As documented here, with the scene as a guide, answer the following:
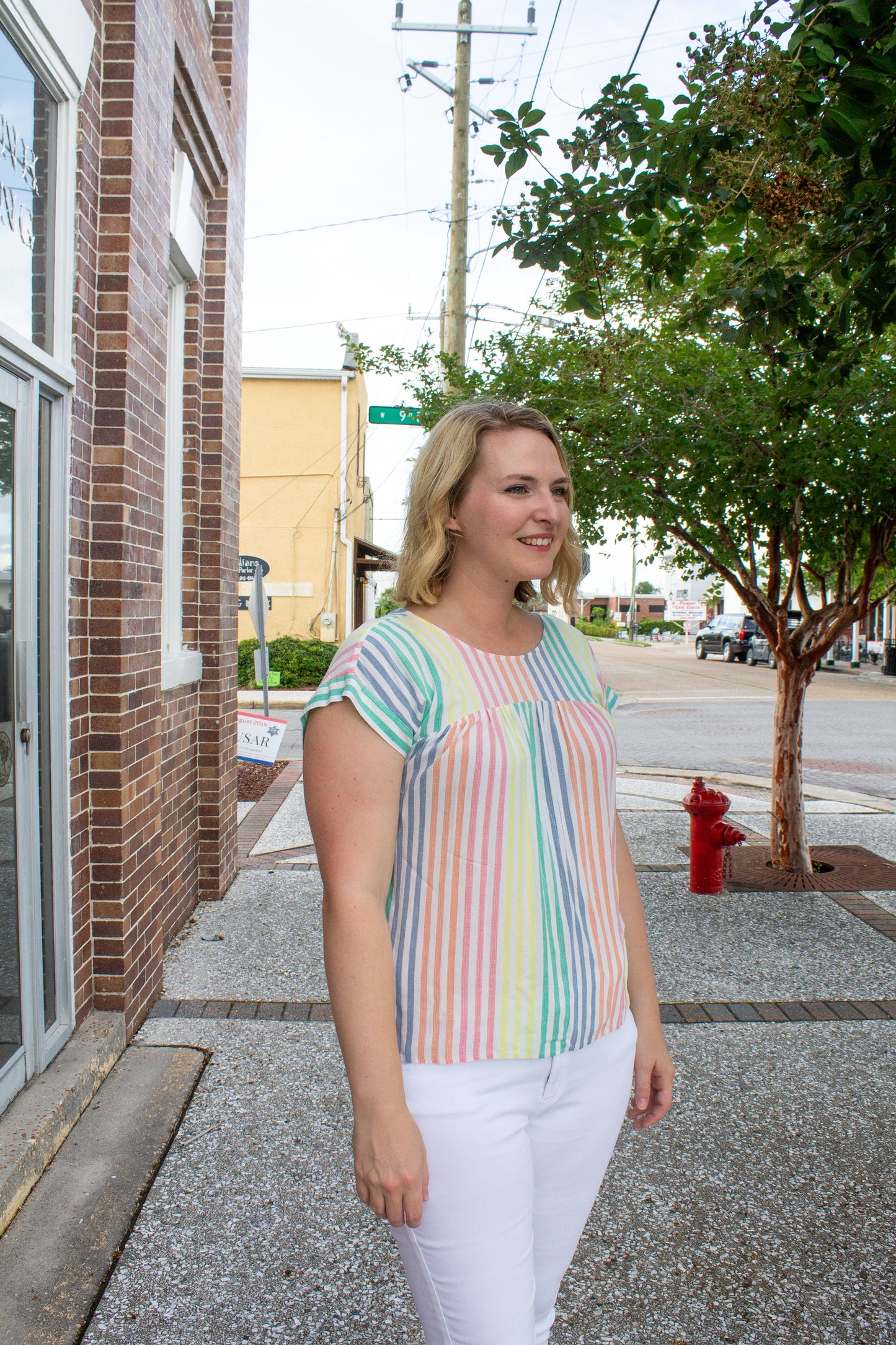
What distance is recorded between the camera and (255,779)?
10.2 meters

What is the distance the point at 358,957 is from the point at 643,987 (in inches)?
25.3

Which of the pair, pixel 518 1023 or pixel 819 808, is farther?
pixel 819 808

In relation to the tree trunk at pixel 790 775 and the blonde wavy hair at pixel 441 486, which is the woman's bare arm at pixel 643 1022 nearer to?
the blonde wavy hair at pixel 441 486

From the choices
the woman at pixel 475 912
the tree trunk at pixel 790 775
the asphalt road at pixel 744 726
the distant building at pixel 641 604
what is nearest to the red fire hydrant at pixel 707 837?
the tree trunk at pixel 790 775

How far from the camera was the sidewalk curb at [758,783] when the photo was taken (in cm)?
937

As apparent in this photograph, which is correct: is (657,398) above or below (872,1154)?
above

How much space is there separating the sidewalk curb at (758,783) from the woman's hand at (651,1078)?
25.5ft

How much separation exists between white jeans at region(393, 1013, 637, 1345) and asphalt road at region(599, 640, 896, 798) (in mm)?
9369

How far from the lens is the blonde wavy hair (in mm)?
1751

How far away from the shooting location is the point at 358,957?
1434 millimetres

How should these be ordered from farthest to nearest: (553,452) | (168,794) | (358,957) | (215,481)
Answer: (215,481), (168,794), (553,452), (358,957)

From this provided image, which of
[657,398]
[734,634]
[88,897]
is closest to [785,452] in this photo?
[657,398]

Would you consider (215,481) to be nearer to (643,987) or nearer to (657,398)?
(657,398)

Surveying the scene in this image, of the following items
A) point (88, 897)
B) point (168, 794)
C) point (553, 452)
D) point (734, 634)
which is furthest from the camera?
point (734, 634)
